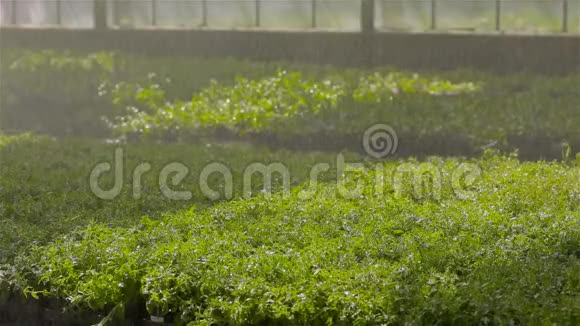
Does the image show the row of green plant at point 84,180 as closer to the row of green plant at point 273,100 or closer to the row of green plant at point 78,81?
the row of green plant at point 273,100

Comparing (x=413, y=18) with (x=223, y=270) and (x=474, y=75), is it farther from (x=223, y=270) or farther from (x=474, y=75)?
(x=223, y=270)

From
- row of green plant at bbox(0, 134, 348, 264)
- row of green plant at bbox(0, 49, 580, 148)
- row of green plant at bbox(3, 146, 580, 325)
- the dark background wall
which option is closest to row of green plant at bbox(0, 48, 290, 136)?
row of green plant at bbox(0, 49, 580, 148)

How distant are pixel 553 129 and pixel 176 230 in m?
8.55

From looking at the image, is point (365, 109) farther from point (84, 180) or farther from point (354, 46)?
point (84, 180)

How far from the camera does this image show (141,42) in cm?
2330

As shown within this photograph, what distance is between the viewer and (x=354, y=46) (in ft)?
70.3

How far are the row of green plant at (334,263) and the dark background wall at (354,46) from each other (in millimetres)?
9521

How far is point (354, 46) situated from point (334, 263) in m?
13.5

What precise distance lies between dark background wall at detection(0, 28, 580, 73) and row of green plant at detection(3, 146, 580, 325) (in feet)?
31.2

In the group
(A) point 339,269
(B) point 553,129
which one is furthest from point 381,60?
(A) point 339,269

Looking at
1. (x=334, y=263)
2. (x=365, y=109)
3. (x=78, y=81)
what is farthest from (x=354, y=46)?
(x=334, y=263)

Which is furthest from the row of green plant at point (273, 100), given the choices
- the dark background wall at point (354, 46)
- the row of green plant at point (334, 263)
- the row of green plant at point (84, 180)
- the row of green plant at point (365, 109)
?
the row of green plant at point (334, 263)

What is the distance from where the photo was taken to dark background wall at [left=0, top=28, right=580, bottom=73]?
20.2 metres

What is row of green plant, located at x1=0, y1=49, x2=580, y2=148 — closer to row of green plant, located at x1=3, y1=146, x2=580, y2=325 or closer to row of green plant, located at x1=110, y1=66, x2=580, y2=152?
row of green plant, located at x1=110, y1=66, x2=580, y2=152
